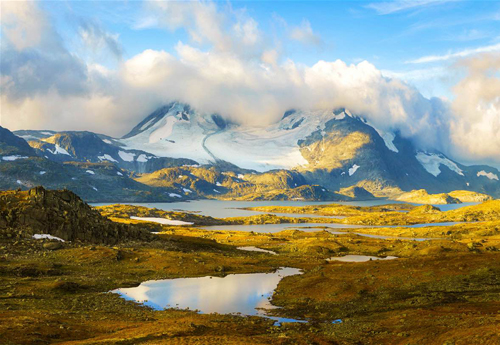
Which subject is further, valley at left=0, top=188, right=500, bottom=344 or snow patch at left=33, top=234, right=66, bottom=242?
snow patch at left=33, top=234, right=66, bottom=242

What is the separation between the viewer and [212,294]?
200 feet

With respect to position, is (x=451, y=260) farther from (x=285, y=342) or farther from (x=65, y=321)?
(x=65, y=321)

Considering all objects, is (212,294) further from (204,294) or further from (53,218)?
(53,218)

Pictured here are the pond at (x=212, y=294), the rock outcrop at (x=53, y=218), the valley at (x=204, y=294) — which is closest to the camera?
the valley at (x=204, y=294)

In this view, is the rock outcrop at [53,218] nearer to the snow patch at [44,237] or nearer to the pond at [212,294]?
the snow patch at [44,237]

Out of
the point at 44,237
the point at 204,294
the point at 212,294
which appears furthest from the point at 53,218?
the point at 212,294

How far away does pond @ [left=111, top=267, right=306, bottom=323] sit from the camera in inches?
2132

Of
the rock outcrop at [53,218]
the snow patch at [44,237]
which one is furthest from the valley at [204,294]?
the snow patch at [44,237]

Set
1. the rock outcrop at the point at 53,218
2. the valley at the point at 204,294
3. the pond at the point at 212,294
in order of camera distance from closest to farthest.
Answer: the valley at the point at 204,294
the pond at the point at 212,294
the rock outcrop at the point at 53,218

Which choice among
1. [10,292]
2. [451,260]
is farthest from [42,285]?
[451,260]

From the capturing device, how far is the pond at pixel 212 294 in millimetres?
54156

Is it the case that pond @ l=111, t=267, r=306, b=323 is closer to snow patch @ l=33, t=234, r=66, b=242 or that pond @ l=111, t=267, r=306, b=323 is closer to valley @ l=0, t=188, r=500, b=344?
valley @ l=0, t=188, r=500, b=344

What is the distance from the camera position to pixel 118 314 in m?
47.8

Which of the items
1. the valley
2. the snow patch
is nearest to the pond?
the valley
